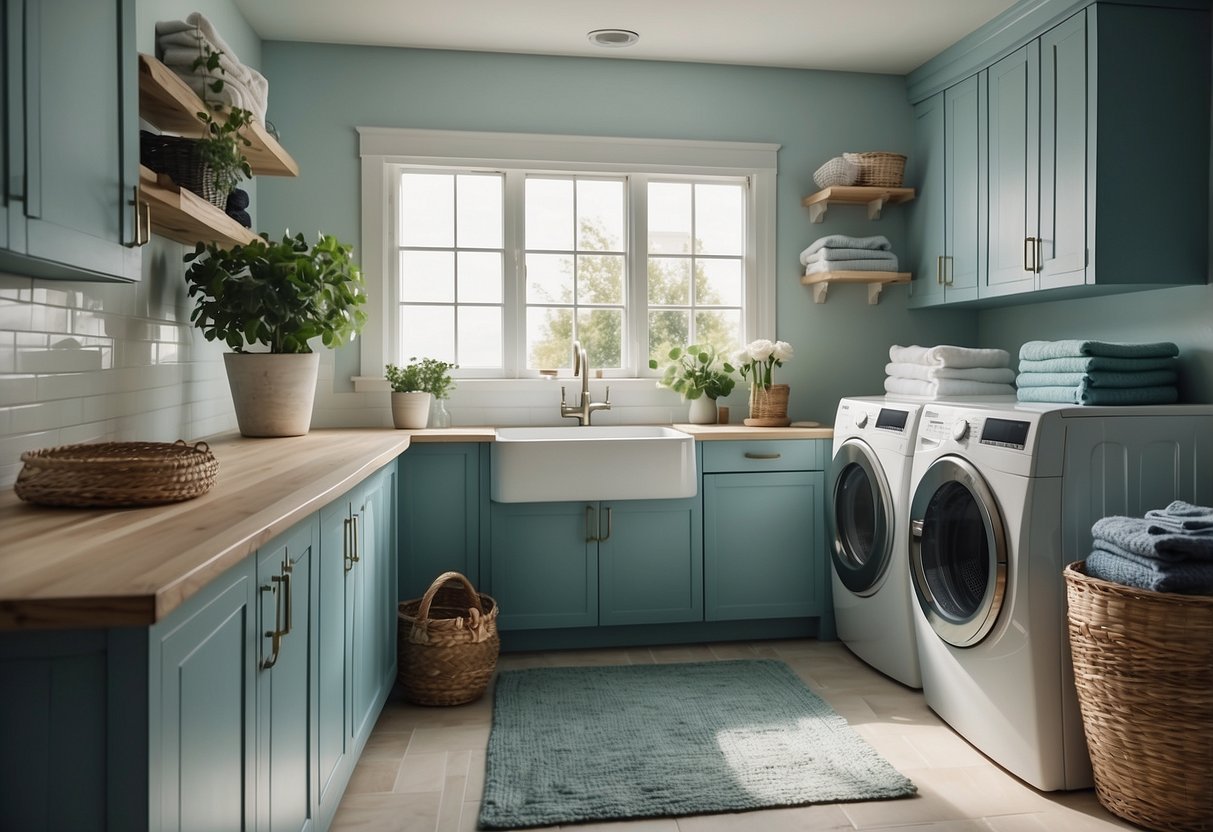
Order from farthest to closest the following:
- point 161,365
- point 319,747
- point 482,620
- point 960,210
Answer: point 960,210 → point 482,620 → point 161,365 → point 319,747

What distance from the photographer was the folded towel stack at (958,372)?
319 cm

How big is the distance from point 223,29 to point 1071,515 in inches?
124

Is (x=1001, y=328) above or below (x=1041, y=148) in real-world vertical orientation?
below

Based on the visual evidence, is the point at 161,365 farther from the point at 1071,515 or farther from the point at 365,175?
the point at 1071,515

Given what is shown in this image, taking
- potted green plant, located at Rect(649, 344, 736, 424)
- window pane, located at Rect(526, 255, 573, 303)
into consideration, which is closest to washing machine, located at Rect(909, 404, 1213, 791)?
potted green plant, located at Rect(649, 344, 736, 424)

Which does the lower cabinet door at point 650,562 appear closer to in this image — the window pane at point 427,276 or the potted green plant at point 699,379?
the potted green plant at point 699,379

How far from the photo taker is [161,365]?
2.60 meters

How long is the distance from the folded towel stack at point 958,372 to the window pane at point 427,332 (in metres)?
1.91

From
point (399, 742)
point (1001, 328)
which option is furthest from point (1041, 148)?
point (399, 742)

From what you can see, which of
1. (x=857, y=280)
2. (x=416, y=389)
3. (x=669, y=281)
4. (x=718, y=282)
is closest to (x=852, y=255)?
(x=857, y=280)

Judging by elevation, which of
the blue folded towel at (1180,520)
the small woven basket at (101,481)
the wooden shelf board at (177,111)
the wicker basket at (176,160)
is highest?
the wooden shelf board at (177,111)

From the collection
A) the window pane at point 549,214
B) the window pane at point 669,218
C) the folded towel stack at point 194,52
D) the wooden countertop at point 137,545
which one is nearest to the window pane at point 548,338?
the window pane at point 549,214

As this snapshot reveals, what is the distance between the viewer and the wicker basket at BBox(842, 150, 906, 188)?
149 inches

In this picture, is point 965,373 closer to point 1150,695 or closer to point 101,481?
point 1150,695
